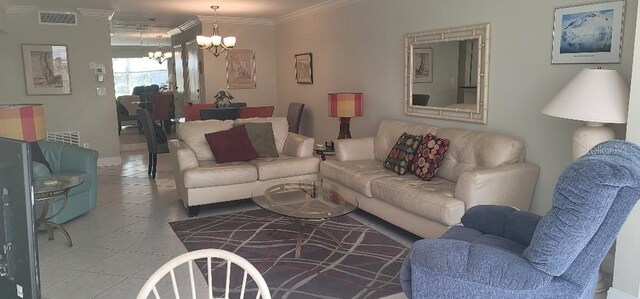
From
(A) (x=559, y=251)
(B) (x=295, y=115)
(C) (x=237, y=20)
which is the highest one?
(C) (x=237, y=20)

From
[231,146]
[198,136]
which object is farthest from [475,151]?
[198,136]

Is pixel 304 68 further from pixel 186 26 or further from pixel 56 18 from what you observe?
pixel 56 18

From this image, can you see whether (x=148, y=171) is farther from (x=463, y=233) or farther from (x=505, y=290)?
(x=505, y=290)

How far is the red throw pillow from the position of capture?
4.98m

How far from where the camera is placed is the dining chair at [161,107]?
10.4m

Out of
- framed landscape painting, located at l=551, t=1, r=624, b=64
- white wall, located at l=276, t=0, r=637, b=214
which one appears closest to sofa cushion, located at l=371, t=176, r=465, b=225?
A: white wall, located at l=276, t=0, r=637, b=214

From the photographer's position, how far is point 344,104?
5.40m

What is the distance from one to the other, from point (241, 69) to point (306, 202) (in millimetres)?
4985

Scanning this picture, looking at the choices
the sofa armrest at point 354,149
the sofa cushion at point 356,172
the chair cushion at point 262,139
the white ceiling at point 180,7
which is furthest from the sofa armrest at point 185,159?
the white ceiling at point 180,7

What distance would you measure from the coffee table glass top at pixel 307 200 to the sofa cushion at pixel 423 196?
32 centimetres

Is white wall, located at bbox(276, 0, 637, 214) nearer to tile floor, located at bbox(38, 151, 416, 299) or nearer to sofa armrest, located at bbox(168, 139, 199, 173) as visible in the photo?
tile floor, located at bbox(38, 151, 416, 299)

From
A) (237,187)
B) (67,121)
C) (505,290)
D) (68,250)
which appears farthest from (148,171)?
(505,290)

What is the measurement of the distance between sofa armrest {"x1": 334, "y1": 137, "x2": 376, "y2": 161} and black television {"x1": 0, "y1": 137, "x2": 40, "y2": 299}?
413cm

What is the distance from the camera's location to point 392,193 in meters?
3.81
